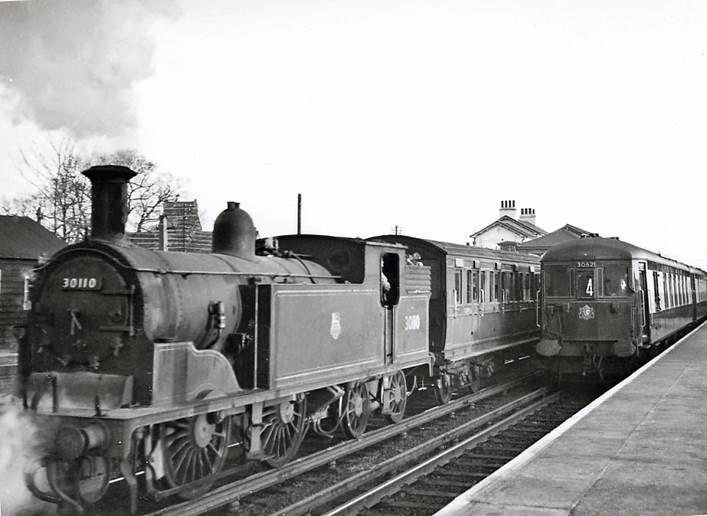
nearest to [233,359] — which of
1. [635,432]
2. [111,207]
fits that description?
[111,207]

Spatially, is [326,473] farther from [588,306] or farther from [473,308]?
[588,306]

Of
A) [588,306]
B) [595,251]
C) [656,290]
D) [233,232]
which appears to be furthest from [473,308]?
[233,232]

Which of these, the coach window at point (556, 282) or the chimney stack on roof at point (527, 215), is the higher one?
the chimney stack on roof at point (527, 215)

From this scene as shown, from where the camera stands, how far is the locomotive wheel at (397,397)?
902cm

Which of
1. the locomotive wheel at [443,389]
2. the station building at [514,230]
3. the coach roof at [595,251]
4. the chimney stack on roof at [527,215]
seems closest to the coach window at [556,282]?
the coach roof at [595,251]

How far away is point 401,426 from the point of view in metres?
8.85

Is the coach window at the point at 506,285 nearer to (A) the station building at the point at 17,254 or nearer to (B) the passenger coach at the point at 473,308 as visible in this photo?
(B) the passenger coach at the point at 473,308

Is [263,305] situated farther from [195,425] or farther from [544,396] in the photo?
[544,396]

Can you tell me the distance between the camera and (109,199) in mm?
5332

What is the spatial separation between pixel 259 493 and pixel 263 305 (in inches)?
65.3

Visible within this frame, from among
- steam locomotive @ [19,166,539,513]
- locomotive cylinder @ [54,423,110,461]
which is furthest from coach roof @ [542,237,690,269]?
locomotive cylinder @ [54,423,110,461]

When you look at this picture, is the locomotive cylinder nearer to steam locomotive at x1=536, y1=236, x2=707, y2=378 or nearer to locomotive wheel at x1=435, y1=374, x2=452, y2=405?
locomotive wheel at x1=435, y1=374, x2=452, y2=405

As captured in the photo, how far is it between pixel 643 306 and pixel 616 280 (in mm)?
777

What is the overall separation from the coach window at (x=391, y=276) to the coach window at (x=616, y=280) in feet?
17.9
